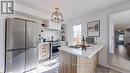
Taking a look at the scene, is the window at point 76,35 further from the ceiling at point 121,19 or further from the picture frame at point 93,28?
the ceiling at point 121,19

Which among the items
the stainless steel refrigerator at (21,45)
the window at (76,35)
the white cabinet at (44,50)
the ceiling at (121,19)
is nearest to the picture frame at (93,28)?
the ceiling at (121,19)

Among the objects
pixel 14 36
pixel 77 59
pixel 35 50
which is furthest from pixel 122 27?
pixel 14 36

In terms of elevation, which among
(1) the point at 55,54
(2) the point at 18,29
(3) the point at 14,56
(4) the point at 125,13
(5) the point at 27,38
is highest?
(4) the point at 125,13

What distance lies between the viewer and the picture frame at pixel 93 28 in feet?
14.9

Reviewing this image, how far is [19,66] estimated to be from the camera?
3.19 metres

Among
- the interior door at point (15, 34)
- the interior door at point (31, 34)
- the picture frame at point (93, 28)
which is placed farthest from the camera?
the picture frame at point (93, 28)

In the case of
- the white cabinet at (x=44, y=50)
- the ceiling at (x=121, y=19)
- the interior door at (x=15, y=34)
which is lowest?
the white cabinet at (x=44, y=50)

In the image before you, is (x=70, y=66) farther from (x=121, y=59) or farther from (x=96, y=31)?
(x=96, y=31)

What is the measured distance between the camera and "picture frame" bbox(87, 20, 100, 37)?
4.53 meters

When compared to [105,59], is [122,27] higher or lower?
higher

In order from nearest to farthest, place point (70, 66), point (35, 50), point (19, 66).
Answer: point (70, 66) < point (19, 66) < point (35, 50)

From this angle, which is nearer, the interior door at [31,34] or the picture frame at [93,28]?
the interior door at [31,34]

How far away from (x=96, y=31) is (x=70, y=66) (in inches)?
112

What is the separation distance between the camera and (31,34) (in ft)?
11.7
